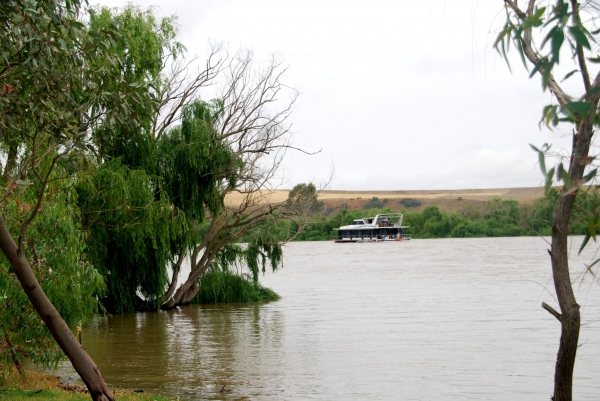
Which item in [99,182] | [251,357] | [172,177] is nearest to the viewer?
[251,357]

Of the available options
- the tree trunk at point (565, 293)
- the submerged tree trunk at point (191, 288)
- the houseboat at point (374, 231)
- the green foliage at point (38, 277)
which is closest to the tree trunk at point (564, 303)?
the tree trunk at point (565, 293)

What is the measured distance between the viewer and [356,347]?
1527cm

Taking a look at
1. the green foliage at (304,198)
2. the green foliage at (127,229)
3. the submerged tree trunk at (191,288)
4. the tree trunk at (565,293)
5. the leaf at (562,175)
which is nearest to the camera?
the leaf at (562,175)

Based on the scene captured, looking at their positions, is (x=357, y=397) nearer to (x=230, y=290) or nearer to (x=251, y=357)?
(x=251, y=357)

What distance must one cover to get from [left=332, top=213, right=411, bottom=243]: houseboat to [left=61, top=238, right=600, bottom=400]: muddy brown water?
55.6 metres

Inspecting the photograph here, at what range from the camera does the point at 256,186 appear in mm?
20266

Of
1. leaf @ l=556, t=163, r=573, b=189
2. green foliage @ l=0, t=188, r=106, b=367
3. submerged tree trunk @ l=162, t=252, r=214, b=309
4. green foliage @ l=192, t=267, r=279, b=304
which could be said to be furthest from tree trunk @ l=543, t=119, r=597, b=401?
green foliage @ l=192, t=267, r=279, b=304

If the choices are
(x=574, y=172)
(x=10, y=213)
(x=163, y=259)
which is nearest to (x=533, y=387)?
(x=574, y=172)

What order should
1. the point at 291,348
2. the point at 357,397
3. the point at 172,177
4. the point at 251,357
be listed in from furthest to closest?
the point at 172,177, the point at 291,348, the point at 251,357, the point at 357,397

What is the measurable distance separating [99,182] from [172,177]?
3.14m

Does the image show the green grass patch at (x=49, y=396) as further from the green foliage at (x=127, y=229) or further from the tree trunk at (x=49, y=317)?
the green foliage at (x=127, y=229)

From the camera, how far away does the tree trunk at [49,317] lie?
225 inches

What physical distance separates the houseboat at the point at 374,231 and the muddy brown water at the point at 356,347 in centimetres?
5564

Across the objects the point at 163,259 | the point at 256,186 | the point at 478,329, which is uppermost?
the point at 256,186
